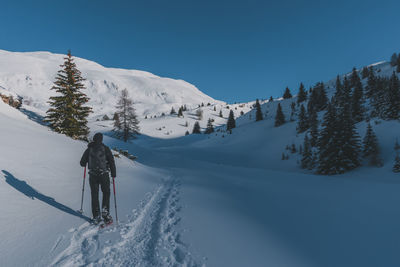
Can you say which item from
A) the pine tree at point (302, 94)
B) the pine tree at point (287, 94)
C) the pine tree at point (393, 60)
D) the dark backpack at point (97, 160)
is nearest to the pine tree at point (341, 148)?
the dark backpack at point (97, 160)

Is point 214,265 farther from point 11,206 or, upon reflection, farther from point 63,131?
point 63,131

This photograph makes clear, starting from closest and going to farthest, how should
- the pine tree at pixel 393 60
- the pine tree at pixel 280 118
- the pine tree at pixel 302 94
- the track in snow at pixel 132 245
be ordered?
the track in snow at pixel 132 245 → the pine tree at pixel 280 118 → the pine tree at pixel 302 94 → the pine tree at pixel 393 60

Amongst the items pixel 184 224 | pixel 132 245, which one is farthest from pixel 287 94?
pixel 132 245

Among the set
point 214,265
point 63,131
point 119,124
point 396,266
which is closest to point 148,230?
point 214,265

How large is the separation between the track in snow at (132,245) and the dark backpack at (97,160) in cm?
129

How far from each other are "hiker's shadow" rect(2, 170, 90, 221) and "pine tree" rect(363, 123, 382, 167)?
72.1 feet

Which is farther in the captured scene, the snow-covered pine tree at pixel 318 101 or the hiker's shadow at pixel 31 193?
the snow-covered pine tree at pixel 318 101

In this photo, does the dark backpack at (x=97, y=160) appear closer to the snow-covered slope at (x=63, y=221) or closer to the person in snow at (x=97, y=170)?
the person in snow at (x=97, y=170)

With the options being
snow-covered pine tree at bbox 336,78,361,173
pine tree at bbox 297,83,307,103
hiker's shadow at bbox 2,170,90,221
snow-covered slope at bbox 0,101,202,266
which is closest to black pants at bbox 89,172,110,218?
snow-covered slope at bbox 0,101,202,266

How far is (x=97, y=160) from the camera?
4.66 m

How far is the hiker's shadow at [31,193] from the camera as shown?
490 cm

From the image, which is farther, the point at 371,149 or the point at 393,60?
the point at 393,60

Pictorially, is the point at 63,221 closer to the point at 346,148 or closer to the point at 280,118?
the point at 346,148

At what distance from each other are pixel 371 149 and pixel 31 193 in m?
24.2
